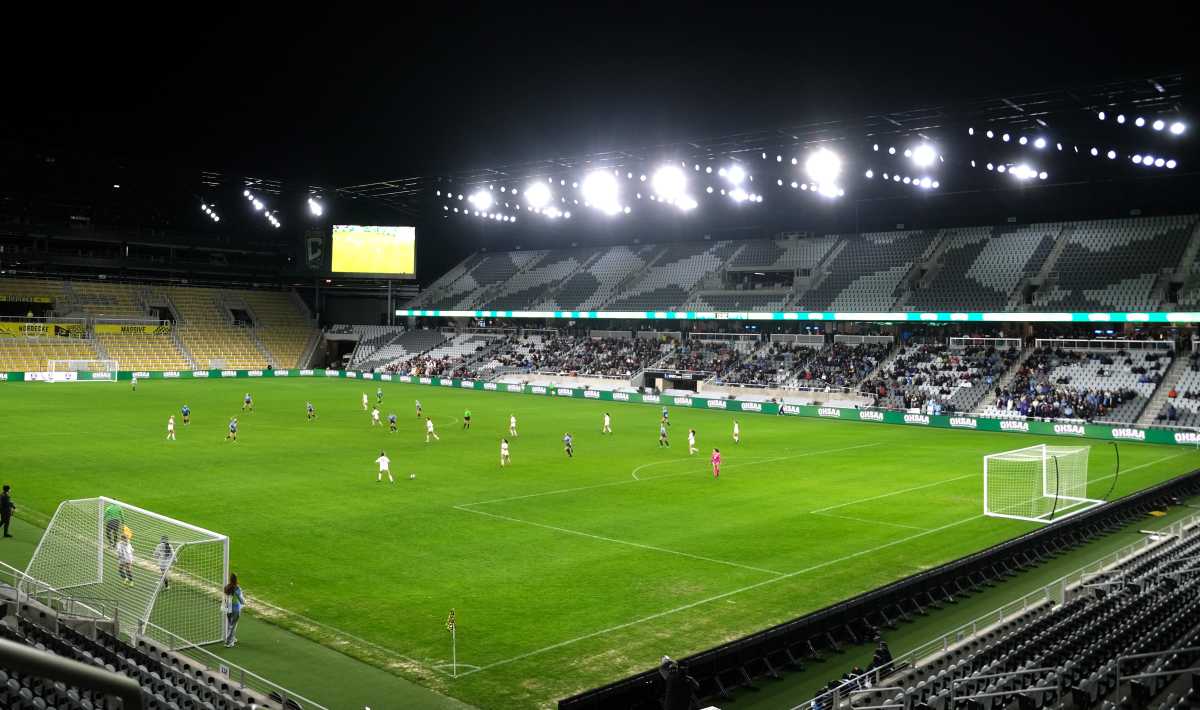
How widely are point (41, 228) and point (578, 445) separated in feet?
208

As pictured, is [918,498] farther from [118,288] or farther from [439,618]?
[118,288]

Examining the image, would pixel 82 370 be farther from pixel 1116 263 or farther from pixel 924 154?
pixel 1116 263

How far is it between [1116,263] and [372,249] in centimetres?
6367

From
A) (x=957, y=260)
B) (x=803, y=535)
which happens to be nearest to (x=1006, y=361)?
(x=957, y=260)

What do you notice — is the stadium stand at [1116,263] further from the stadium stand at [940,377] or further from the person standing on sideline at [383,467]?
the person standing on sideline at [383,467]

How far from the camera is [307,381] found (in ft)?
262

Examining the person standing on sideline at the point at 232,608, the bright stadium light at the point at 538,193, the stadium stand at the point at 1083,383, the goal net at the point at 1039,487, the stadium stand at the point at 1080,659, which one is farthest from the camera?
the bright stadium light at the point at 538,193

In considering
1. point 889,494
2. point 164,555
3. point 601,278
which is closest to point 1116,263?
point 889,494

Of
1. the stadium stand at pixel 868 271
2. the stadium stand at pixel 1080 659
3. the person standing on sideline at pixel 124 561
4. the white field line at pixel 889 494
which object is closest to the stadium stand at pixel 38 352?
the stadium stand at pixel 868 271

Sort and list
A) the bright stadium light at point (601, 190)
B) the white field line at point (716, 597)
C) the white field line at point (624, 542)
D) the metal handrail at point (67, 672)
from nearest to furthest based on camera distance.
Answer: the metal handrail at point (67, 672) < the white field line at point (716, 597) < the white field line at point (624, 542) < the bright stadium light at point (601, 190)

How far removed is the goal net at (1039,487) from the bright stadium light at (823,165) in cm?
2840

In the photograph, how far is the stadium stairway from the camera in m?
46.6

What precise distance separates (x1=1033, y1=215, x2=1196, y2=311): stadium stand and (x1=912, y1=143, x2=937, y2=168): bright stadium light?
A: 12.5 meters

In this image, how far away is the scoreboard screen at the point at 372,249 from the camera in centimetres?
8844
